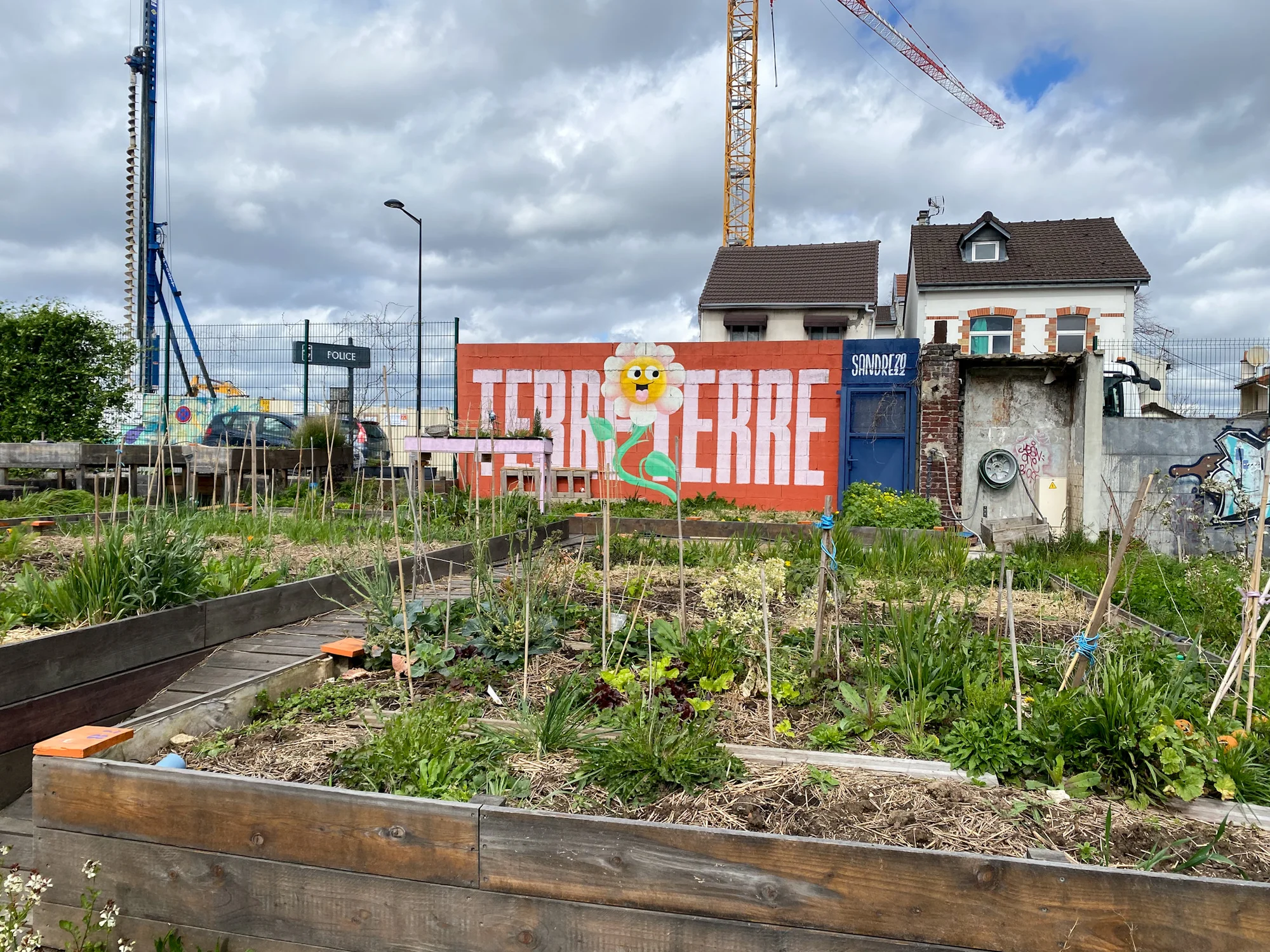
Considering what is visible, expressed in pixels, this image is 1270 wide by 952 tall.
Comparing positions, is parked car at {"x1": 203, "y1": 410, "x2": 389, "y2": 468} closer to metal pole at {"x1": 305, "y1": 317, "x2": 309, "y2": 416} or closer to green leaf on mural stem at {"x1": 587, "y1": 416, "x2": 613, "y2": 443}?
metal pole at {"x1": 305, "y1": 317, "x2": 309, "y2": 416}

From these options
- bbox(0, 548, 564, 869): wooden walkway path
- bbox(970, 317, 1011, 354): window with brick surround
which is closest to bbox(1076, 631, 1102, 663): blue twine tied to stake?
bbox(0, 548, 564, 869): wooden walkway path

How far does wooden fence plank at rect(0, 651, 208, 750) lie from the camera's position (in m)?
2.82

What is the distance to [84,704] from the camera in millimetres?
3100

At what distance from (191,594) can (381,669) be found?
1074 millimetres

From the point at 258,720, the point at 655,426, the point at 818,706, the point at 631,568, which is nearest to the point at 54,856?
the point at 258,720

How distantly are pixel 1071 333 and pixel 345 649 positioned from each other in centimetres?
2275

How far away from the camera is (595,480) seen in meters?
11.9

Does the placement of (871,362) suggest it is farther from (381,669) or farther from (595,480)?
(381,669)

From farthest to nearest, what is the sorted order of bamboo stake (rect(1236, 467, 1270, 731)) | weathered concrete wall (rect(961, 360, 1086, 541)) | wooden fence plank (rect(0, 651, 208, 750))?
weathered concrete wall (rect(961, 360, 1086, 541))
wooden fence plank (rect(0, 651, 208, 750))
bamboo stake (rect(1236, 467, 1270, 731))

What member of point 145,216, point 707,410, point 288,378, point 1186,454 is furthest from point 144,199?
point 1186,454

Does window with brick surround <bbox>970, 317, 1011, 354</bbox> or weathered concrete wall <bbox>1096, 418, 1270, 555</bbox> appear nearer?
weathered concrete wall <bbox>1096, 418, 1270, 555</bbox>

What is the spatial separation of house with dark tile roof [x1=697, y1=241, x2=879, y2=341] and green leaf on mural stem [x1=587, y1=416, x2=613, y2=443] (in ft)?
36.6

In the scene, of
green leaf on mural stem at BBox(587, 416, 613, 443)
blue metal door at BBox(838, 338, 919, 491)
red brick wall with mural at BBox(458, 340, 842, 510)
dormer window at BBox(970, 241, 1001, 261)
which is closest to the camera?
blue metal door at BBox(838, 338, 919, 491)

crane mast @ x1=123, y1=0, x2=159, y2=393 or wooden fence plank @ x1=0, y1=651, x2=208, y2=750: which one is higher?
crane mast @ x1=123, y1=0, x2=159, y2=393
